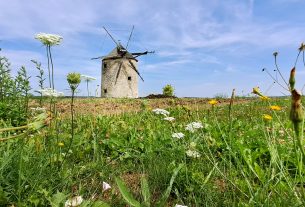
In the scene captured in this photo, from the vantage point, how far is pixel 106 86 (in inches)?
1501

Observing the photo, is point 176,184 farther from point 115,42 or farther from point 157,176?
point 115,42

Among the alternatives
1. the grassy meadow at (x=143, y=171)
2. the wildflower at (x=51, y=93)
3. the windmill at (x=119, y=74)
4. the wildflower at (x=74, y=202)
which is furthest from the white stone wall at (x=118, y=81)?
the wildflower at (x=74, y=202)

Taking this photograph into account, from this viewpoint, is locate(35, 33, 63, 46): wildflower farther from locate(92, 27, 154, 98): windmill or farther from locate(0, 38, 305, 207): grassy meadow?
locate(92, 27, 154, 98): windmill

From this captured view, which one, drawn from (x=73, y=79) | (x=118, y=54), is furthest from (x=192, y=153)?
Answer: (x=118, y=54)

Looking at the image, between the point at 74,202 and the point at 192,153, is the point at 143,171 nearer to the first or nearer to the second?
the point at 192,153

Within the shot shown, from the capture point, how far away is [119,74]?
37.7m

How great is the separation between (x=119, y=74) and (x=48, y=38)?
34.6 meters

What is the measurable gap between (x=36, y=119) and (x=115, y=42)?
38973 mm

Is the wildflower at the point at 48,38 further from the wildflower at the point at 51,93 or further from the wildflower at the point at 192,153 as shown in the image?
the wildflower at the point at 192,153

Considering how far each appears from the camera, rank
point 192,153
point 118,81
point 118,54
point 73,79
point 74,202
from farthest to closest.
Answer: 1. point 118,54
2. point 118,81
3. point 192,153
4. point 73,79
5. point 74,202

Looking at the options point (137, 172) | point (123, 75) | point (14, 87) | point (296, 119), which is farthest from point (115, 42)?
point (296, 119)

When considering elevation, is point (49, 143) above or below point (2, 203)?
above

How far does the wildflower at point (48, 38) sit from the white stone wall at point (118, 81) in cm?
3427

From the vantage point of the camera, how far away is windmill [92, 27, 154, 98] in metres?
37.7
